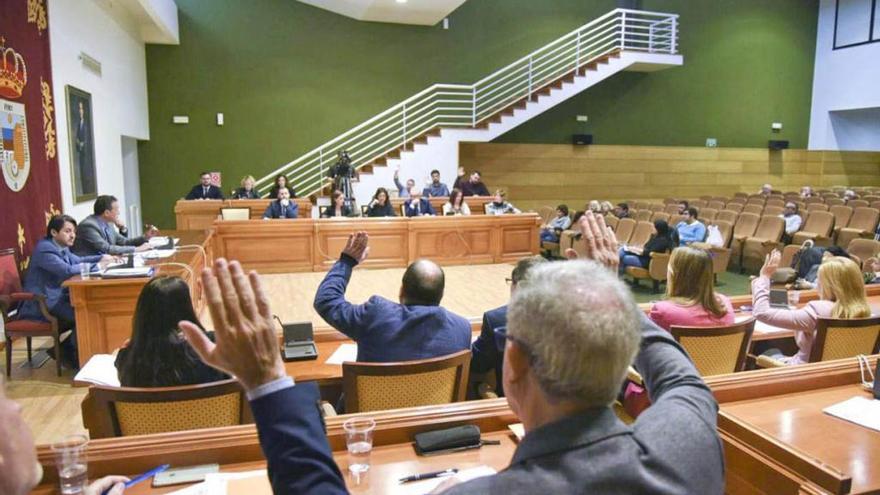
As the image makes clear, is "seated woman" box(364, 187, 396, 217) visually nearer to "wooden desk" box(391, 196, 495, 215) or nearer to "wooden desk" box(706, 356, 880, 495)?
"wooden desk" box(391, 196, 495, 215)

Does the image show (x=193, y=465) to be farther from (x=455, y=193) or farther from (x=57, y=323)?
(x=455, y=193)

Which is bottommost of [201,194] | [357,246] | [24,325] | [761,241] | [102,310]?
[24,325]

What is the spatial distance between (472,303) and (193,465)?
5.09 meters

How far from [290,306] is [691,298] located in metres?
4.46

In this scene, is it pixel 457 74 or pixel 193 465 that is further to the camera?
pixel 457 74

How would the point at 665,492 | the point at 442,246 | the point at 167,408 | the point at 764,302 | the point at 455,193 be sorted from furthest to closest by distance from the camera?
the point at 455,193, the point at 442,246, the point at 764,302, the point at 167,408, the point at 665,492

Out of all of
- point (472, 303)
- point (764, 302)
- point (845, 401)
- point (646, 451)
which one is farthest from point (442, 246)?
point (646, 451)

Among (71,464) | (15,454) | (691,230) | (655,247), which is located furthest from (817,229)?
(15,454)

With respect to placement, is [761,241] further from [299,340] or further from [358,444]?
[358,444]

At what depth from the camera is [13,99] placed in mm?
5539

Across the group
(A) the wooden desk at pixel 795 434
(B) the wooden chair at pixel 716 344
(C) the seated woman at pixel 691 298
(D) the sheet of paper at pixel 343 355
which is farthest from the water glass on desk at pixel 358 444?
(C) the seated woman at pixel 691 298

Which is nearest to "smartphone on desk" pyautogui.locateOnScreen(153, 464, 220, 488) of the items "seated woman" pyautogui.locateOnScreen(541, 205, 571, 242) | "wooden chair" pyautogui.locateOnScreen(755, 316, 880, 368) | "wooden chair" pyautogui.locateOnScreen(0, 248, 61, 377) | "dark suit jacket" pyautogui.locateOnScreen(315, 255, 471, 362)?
"dark suit jacket" pyautogui.locateOnScreen(315, 255, 471, 362)

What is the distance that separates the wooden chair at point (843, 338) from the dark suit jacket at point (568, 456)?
2.41 m

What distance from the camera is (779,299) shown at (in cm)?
353
